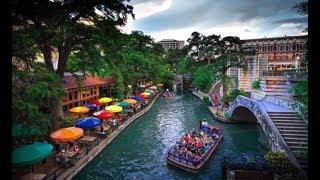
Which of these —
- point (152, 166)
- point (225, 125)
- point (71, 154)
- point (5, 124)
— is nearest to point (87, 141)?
point (71, 154)

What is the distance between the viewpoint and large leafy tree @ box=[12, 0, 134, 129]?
48.6ft

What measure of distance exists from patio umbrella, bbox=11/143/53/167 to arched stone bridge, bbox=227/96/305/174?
17269 millimetres

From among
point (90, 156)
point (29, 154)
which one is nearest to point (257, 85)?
point (90, 156)

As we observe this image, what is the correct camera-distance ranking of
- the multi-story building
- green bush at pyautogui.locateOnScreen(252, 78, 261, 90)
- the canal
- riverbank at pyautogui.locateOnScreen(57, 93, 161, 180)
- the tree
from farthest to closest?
the tree, green bush at pyautogui.locateOnScreen(252, 78, 261, 90), the multi-story building, the canal, riverbank at pyautogui.locateOnScreen(57, 93, 161, 180)

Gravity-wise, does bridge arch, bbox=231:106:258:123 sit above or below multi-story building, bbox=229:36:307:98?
below

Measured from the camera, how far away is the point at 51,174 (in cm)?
2003

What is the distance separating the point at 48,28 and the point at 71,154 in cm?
1074

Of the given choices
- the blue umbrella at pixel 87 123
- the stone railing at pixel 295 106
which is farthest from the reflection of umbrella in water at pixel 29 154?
the stone railing at pixel 295 106

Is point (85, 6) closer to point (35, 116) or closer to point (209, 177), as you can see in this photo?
point (35, 116)

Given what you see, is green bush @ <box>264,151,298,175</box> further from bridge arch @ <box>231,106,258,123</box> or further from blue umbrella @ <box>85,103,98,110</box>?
blue umbrella @ <box>85,103,98,110</box>

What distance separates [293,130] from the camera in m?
24.8

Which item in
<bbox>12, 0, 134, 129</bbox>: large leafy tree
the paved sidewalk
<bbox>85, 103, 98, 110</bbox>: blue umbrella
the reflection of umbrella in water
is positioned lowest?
the reflection of umbrella in water

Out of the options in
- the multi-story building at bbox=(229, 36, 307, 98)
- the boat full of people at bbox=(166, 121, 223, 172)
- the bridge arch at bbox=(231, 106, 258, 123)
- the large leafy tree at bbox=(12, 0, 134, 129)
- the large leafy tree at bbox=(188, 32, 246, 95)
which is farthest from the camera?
the large leafy tree at bbox=(188, 32, 246, 95)

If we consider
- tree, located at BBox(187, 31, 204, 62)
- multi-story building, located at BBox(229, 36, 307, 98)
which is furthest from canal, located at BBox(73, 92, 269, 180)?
tree, located at BBox(187, 31, 204, 62)
